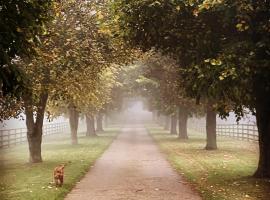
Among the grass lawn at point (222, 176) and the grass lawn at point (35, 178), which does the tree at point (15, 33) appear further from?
the grass lawn at point (222, 176)

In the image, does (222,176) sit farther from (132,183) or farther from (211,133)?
(211,133)

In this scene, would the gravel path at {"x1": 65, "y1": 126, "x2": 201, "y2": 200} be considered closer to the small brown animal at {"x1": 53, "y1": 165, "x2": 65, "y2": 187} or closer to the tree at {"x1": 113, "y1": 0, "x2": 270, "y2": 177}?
the small brown animal at {"x1": 53, "y1": 165, "x2": 65, "y2": 187}

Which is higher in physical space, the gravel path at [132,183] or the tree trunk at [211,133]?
the tree trunk at [211,133]

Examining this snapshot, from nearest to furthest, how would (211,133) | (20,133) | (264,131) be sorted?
(264,131) → (211,133) → (20,133)

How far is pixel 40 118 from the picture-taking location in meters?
24.2

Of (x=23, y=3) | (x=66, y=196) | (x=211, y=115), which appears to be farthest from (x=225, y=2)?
(x=211, y=115)

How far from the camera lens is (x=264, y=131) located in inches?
645

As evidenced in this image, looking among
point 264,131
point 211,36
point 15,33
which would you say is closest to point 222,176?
point 264,131

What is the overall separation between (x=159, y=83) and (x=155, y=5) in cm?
2079

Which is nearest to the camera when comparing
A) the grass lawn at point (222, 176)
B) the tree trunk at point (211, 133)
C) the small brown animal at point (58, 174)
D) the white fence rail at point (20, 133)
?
the grass lawn at point (222, 176)

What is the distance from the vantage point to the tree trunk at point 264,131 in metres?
16.1

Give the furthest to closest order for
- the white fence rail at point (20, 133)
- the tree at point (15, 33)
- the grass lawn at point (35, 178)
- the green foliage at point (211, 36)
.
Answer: the white fence rail at point (20, 133) → the grass lawn at point (35, 178) → the green foliage at point (211, 36) → the tree at point (15, 33)

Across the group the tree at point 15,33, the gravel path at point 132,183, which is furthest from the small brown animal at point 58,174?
the tree at point 15,33

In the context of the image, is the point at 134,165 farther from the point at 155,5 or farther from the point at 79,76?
the point at 155,5
